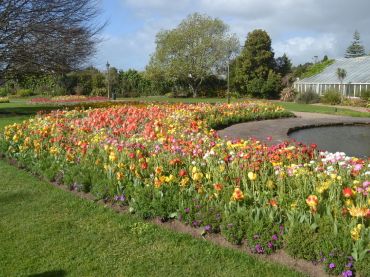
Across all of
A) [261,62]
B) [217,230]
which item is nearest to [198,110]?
[217,230]

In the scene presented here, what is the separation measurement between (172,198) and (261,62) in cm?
3576

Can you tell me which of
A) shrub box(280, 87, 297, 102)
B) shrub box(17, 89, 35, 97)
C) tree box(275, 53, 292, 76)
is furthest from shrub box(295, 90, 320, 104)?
shrub box(17, 89, 35, 97)

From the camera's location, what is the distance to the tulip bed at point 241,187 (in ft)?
11.7

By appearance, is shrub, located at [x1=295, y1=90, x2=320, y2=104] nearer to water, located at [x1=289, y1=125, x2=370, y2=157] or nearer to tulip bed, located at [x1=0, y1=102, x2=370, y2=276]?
water, located at [x1=289, y1=125, x2=370, y2=157]

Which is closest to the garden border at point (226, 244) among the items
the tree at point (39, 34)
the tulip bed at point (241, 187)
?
the tulip bed at point (241, 187)

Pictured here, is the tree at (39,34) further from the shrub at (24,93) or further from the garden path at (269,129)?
the shrub at (24,93)

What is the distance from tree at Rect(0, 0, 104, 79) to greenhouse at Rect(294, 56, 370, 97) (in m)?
19.6

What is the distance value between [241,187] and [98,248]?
166 centimetres

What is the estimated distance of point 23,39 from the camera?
1870 cm

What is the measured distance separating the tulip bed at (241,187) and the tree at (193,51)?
34560 mm

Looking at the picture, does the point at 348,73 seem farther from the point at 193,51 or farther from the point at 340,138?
the point at 340,138

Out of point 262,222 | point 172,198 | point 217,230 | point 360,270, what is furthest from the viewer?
point 172,198

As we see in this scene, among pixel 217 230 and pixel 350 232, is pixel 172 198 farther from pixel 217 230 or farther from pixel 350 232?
pixel 350 232

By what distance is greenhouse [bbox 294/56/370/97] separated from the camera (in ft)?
102
